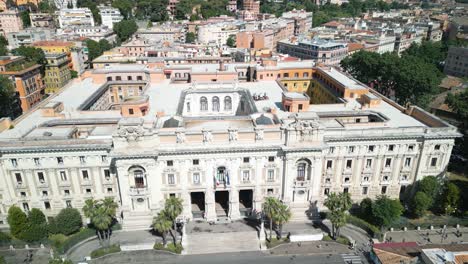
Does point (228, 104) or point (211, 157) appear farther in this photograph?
point (228, 104)

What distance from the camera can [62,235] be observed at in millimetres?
64625

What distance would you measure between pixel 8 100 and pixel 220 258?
8967 cm

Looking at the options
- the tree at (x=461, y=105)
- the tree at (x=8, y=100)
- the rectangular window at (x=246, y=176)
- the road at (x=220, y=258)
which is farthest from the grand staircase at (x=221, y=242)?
the tree at (x=8, y=100)

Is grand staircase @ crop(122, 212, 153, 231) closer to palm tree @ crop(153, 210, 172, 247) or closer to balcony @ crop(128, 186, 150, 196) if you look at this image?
balcony @ crop(128, 186, 150, 196)

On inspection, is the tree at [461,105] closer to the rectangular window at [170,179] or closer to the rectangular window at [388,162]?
the rectangular window at [388,162]

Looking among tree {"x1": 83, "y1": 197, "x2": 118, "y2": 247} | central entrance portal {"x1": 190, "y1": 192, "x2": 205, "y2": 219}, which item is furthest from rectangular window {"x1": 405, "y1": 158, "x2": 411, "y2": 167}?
tree {"x1": 83, "y1": 197, "x2": 118, "y2": 247}

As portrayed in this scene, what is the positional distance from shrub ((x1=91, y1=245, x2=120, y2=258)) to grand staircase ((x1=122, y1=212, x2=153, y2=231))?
5544mm

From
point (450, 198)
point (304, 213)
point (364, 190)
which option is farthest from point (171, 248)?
point (450, 198)

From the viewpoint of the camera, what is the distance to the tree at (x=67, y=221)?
207 ft

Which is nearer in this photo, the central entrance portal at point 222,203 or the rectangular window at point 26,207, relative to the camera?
the rectangular window at point 26,207

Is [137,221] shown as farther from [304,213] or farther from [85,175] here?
[304,213]

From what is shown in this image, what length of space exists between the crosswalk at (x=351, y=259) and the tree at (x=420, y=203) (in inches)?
664

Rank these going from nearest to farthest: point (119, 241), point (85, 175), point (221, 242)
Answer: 1. point (221, 242)
2. point (119, 241)
3. point (85, 175)

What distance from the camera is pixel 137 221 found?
219ft
